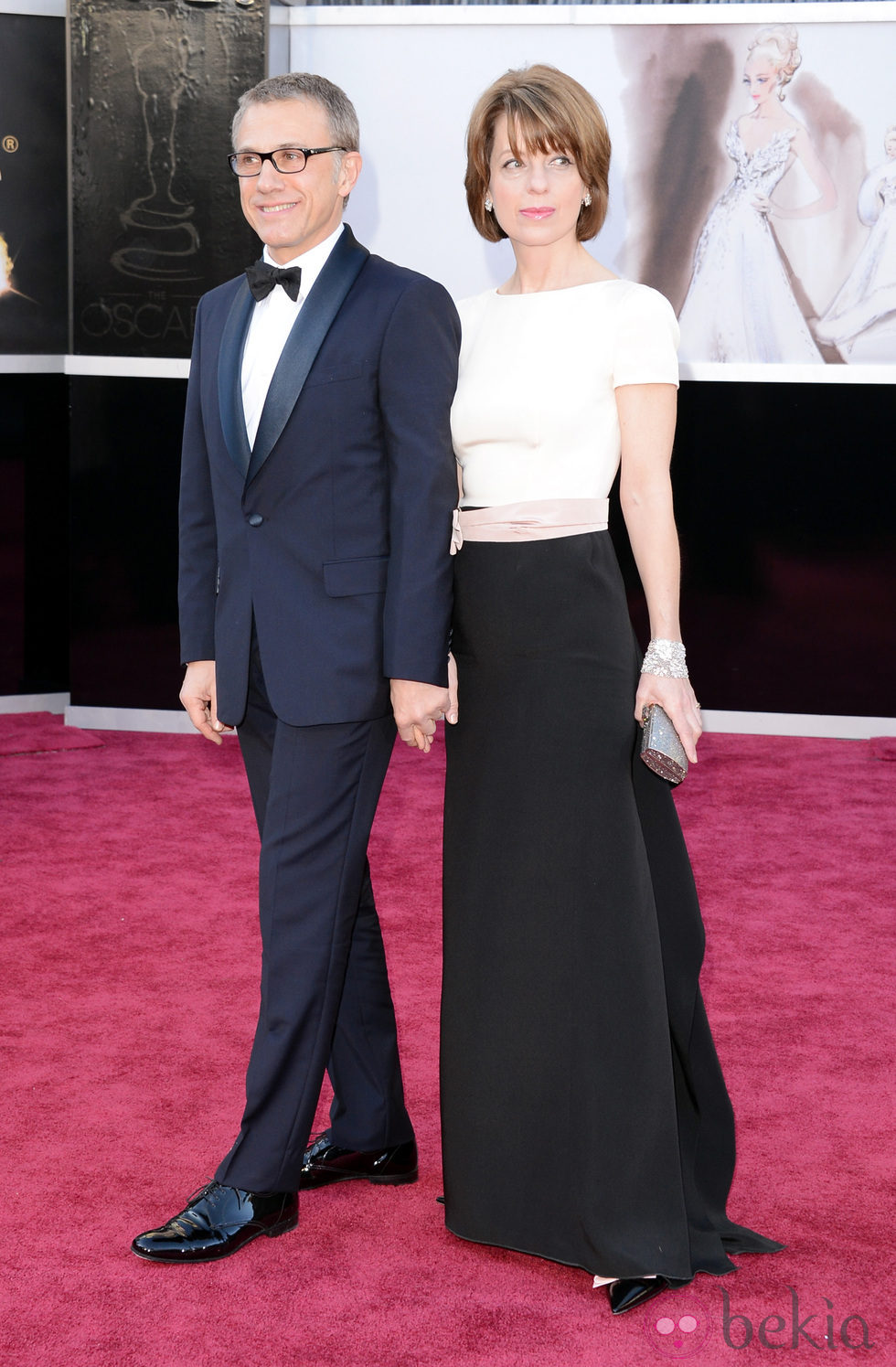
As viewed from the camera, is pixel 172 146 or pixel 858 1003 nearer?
pixel 858 1003

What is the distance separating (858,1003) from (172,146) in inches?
147

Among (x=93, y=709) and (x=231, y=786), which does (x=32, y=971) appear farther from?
(x=93, y=709)

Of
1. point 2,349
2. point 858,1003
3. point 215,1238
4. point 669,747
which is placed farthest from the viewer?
point 2,349

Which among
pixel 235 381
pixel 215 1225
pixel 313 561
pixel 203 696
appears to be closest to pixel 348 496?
pixel 313 561

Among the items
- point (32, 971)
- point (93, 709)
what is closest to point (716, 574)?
point (93, 709)

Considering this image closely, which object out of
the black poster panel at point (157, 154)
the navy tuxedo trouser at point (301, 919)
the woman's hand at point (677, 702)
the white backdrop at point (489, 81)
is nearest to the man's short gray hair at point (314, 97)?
the navy tuxedo trouser at point (301, 919)

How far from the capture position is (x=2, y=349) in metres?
5.70

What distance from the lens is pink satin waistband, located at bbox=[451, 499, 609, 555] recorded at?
2.06 meters

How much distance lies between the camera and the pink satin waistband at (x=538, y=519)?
2062 millimetres

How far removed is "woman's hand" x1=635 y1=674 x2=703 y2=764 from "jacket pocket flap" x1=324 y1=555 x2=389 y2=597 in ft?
1.29

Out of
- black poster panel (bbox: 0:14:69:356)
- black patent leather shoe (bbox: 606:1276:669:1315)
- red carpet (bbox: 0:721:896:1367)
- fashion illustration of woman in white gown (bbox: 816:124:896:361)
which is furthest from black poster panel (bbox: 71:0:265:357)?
black patent leather shoe (bbox: 606:1276:669:1315)

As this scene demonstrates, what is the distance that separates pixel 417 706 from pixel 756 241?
414 cm

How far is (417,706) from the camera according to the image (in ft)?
6.80

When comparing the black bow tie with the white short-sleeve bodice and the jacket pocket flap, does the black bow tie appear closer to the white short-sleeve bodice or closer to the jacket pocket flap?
the white short-sleeve bodice
